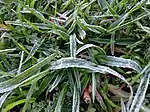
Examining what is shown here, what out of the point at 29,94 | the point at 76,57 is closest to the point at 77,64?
the point at 76,57

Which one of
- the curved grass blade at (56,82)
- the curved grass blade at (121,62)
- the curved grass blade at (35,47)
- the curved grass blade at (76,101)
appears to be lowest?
the curved grass blade at (76,101)

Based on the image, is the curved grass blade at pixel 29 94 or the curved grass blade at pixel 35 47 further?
the curved grass blade at pixel 35 47

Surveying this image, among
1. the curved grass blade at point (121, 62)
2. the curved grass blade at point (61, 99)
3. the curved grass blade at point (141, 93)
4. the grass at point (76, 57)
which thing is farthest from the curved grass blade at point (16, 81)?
the curved grass blade at point (141, 93)

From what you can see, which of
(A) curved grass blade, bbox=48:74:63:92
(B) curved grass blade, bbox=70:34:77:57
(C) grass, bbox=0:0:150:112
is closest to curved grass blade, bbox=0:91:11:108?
(C) grass, bbox=0:0:150:112

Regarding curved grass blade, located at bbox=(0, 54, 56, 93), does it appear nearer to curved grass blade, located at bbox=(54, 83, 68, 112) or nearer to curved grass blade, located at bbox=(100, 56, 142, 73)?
curved grass blade, located at bbox=(54, 83, 68, 112)

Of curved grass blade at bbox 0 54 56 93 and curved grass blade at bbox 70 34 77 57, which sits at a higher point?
curved grass blade at bbox 70 34 77 57

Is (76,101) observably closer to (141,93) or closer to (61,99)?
(61,99)

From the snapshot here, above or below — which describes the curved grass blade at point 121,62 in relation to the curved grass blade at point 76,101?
above

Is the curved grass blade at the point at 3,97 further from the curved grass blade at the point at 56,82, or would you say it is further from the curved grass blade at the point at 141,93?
the curved grass blade at the point at 141,93
